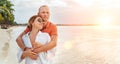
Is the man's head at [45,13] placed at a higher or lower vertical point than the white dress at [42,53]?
higher

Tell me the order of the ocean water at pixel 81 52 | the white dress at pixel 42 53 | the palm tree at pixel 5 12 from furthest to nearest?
the palm tree at pixel 5 12 → the ocean water at pixel 81 52 → the white dress at pixel 42 53

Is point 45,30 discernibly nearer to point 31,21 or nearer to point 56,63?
point 31,21

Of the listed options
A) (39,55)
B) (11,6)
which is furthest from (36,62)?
(11,6)

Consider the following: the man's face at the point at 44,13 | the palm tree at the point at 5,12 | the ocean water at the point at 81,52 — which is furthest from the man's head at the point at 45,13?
the palm tree at the point at 5,12

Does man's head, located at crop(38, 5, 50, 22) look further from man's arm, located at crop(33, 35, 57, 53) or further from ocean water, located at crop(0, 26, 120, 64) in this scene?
ocean water, located at crop(0, 26, 120, 64)

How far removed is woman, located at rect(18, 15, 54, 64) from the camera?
3.59 metres

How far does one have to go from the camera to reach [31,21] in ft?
11.9

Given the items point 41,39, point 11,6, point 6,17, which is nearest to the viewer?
point 41,39

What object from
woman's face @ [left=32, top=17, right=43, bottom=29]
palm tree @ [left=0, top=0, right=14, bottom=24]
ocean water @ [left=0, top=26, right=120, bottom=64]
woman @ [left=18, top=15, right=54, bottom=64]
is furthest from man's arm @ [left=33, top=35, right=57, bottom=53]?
palm tree @ [left=0, top=0, right=14, bottom=24]

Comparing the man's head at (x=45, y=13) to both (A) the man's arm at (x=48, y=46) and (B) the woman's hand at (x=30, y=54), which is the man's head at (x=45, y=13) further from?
(B) the woman's hand at (x=30, y=54)

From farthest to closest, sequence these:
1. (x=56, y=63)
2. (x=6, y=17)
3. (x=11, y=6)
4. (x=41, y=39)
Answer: (x=11, y=6)
(x=6, y=17)
(x=56, y=63)
(x=41, y=39)

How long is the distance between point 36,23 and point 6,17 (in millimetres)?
66144

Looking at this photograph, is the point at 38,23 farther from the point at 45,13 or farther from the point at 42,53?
the point at 42,53

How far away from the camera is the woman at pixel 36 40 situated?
3.59m
